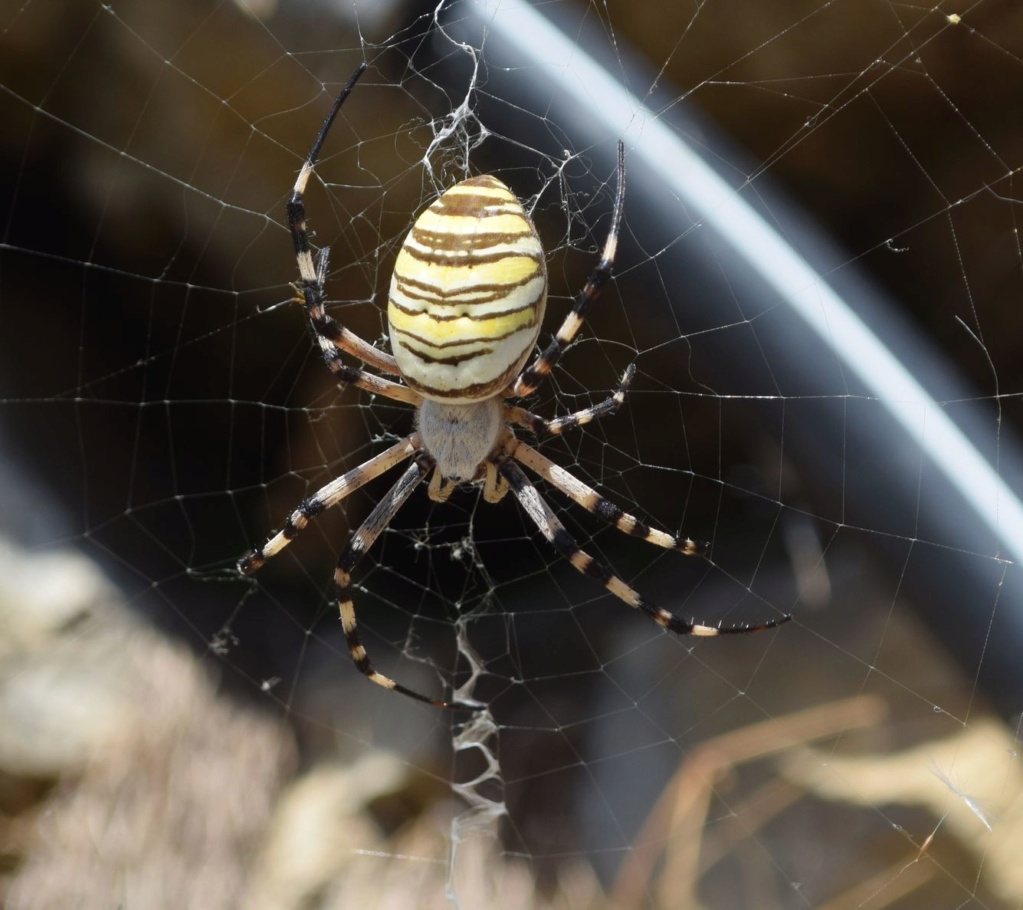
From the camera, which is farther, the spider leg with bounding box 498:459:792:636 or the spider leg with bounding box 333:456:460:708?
the spider leg with bounding box 333:456:460:708

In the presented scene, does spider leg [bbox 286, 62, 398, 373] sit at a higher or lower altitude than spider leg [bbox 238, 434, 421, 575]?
higher

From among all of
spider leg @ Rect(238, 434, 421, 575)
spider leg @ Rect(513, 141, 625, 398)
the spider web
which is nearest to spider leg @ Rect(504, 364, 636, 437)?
spider leg @ Rect(513, 141, 625, 398)

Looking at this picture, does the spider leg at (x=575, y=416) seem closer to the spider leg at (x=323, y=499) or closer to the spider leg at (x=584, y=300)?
the spider leg at (x=584, y=300)

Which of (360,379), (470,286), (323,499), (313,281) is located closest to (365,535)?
(323,499)

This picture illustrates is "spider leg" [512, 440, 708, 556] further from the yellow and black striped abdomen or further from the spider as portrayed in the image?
the yellow and black striped abdomen

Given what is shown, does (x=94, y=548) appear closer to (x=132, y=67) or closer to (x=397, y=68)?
(x=132, y=67)

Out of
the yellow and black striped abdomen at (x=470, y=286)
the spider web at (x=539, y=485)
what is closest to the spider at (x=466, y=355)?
the yellow and black striped abdomen at (x=470, y=286)

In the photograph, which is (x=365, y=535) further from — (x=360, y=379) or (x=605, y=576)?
(x=605, y=576)
